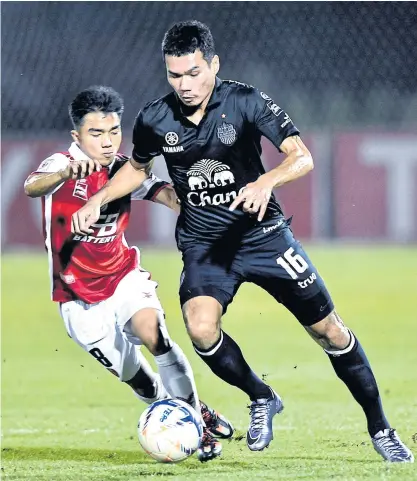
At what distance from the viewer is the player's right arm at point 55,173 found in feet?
15.9

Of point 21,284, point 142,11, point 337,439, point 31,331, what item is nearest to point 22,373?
point 31,331

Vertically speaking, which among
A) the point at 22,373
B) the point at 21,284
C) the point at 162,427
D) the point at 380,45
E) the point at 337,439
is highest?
the point at 380,45

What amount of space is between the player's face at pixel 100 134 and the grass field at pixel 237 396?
1550mm

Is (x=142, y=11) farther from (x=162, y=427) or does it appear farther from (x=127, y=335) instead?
(x=162, y=427)

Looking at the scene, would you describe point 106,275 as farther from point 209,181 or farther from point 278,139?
point 278,139

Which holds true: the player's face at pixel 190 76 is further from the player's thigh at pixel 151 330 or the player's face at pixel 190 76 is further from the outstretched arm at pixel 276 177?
the player's thigh at pixel 151 330

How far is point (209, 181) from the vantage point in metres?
4.89

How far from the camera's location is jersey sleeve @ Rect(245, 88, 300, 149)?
15.6ft

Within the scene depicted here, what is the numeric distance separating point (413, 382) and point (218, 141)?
3.47 m

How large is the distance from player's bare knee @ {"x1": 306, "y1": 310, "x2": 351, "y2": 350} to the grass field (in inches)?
21.5

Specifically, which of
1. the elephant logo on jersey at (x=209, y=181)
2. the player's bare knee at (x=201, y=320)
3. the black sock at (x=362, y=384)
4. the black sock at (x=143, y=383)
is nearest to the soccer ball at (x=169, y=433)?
the player's bare knee at (x=201, y=320)

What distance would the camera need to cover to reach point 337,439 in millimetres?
5520

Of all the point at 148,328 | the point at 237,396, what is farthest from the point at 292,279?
the point at 237,396

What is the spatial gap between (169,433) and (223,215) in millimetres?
1057
